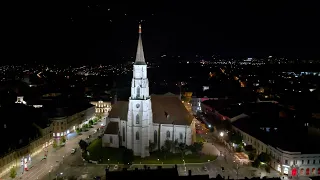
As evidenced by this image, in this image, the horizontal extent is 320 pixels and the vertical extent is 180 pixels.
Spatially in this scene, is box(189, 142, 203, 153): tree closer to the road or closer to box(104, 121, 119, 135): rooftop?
box(104, 121, 119, 135): rooftop

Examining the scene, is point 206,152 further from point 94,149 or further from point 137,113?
point 94,149

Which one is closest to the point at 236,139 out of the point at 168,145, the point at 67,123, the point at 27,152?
the point at 168,145

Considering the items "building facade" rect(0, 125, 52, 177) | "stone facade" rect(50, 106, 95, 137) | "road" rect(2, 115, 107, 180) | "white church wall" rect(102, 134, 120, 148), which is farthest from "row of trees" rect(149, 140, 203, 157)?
"stone facade" rect(50, 106, 95, 137)

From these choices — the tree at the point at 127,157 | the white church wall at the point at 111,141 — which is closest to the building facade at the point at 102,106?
the white church wall at the point at 111,141

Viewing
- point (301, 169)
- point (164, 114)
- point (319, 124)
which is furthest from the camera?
point (319, 124)

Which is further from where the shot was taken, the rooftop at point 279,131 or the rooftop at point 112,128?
the rooftop at point 112,128

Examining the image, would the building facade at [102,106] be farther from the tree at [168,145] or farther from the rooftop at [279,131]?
the tree at [168,145]

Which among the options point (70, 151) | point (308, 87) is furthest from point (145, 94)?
point (308, 87)
